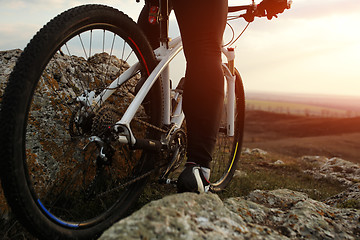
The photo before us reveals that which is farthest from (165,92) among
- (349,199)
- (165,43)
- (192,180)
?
(349,199)

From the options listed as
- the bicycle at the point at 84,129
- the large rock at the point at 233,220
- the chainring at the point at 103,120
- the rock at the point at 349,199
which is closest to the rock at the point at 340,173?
the rock at the point at 349,199

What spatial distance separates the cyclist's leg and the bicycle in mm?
329

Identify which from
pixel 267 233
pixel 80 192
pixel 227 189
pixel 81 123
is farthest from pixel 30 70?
pixel 227 189

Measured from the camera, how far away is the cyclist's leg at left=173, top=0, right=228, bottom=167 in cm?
231

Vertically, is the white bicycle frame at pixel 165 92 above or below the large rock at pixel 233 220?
above

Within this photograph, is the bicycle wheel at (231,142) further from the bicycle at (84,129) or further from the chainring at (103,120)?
the chainring at (103,120)

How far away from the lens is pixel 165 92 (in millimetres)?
2832

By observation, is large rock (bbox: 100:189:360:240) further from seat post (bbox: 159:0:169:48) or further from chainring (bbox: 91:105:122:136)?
seat post (bbox: 159:0:169:48)

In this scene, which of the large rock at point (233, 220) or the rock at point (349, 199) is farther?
the rock at point (349, 199)

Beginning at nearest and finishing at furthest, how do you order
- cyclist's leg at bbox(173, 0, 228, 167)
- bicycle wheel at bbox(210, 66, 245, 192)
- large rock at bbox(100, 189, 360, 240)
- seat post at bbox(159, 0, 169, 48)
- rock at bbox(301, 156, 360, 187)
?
large rock at bbox(100, 189, 360, 240), cyclist's leg at bbox(173, 0, 228, 167), seat post at bbox(159, 0, 169, 48), bicycle wheel at bbox(210, 66, 245, 192), rock at bbox(301, 156, 360, 187)

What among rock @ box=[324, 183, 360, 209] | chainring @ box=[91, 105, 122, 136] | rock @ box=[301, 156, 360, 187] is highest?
chainring @ box=[91, 105, 122, 136]

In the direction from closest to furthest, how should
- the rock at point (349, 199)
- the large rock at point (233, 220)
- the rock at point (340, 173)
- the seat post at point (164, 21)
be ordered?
the large rock at point (233, 220) < the seat post at point (164, 21) < the rock at point (349, 199) < the rock at point (340, 173)

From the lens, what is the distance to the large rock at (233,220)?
57.6 inches

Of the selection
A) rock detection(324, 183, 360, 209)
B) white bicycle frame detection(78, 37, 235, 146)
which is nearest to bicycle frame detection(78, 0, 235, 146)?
white bicycle frame detection(78, 37, 235, 146)
